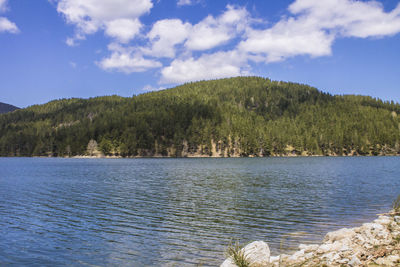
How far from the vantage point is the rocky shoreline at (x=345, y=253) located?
420 inches

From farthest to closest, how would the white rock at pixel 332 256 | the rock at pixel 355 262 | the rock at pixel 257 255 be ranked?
the rock at pixel 257 255 → the white rock at pixel 332 256 → the rock at pixel 355 262

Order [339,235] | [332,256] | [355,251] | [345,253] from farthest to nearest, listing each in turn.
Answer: [339,235], [355,251], [345,253], [332,256]

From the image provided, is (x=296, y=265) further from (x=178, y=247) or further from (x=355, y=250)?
(x=178, y=247)

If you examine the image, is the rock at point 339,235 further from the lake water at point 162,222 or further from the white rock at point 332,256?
the white rock at point 332,256

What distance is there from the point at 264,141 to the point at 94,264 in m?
190

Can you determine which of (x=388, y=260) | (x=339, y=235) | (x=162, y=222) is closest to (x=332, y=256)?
(x=388, y=260)

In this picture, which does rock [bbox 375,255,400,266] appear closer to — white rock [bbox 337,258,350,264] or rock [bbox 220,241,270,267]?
white rock [bbox 337,258,350,264]

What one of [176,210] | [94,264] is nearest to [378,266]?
[94,264]

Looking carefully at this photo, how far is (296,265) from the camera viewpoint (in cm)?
1160

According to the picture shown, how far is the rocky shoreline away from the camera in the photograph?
10.7 metres

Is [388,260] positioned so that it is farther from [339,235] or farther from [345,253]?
[339,235]

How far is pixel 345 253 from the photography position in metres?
11.8

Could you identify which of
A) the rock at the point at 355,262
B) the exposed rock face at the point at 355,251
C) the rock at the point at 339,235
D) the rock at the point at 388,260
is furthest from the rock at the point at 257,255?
the rock at the point at 339,235

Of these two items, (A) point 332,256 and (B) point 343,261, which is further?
(A) point 332,256
